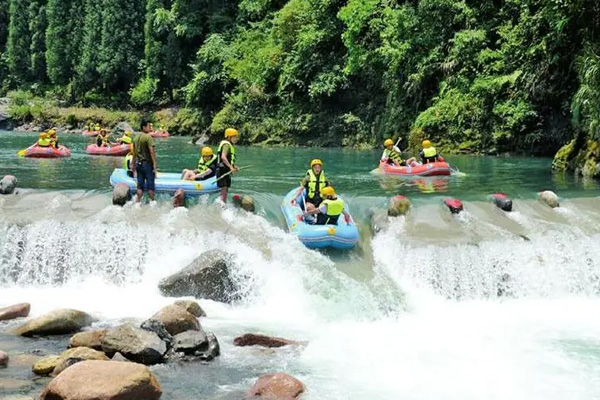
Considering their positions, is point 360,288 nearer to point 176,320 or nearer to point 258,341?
point 258,341

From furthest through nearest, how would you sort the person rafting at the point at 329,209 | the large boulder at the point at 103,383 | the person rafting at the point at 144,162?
1. the person rafting at the point at 144,162
2. the person rafting at the point at 329,209
3. the large boulder at the point at 103,383

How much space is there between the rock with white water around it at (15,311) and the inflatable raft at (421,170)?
39.0 feet

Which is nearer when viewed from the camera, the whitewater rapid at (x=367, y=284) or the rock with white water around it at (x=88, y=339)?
the rock with white water around it at (x=88, y=339)

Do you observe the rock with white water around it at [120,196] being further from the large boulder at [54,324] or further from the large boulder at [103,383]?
the large boulder at [103,383]

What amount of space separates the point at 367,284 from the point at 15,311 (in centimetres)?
Answer: 512

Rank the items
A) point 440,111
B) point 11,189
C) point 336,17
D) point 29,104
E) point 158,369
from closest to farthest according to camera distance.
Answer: point 158,369 < point 11,189 < point 440,111 < point 336,17 < point 29,104

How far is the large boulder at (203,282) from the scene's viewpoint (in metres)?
10.3

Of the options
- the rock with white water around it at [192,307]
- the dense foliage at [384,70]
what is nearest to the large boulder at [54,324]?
the rock with white water around it at [192,307]

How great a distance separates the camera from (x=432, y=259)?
11.2 m

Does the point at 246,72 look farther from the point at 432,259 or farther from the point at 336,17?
the point at 432,259

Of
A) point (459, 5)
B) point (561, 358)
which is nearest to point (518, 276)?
point (561, 358)

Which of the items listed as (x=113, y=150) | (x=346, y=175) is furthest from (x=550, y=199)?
(x=113, y=150)

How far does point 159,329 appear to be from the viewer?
7.91 meters

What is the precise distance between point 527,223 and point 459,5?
15576 mm
